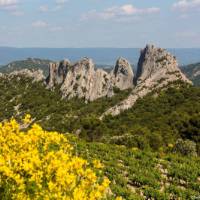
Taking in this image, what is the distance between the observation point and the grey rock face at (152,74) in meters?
107

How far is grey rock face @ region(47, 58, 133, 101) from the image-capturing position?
440 feet

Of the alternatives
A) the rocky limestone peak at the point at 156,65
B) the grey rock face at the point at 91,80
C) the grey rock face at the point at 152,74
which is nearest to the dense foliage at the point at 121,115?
the grey rock face at the point at 152,74

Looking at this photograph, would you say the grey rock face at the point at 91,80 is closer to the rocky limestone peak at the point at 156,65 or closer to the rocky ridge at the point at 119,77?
the rocky ridge at the point at 119,77

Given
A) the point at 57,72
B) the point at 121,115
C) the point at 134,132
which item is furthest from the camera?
the point at 57,72

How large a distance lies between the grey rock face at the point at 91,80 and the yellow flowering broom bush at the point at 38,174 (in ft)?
396

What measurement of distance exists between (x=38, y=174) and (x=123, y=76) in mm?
127063

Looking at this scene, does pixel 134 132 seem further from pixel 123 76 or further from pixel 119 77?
pixel 123 76

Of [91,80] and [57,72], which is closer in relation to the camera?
[91,80]

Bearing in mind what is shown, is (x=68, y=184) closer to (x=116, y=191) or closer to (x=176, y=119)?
(x=116, y=191)

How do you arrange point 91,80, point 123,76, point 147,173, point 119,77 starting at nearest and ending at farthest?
point 147,173 → point 119,77 → point 123,76 → point 91,80

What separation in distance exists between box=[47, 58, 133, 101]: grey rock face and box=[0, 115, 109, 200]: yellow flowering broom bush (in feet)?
396

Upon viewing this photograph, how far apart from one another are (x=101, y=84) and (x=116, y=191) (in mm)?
115711

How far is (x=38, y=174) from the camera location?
923 centimetres

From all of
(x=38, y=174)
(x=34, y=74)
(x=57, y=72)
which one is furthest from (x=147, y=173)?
(x=34, y=74)
